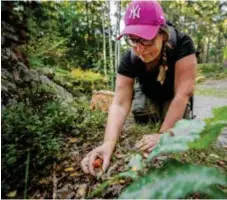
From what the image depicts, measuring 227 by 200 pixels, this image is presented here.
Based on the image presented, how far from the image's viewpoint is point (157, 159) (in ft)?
6.97

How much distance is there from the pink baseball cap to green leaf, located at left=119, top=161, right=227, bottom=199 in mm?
1183

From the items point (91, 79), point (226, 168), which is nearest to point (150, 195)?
point (226, 168)

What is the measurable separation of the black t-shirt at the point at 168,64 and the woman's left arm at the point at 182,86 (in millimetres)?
58

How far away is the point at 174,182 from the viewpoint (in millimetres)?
1108

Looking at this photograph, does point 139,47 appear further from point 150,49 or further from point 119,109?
point 119,109

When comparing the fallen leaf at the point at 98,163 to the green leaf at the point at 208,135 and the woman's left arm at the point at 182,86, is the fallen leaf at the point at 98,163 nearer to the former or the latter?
the woman's left arm at the point at 182,86

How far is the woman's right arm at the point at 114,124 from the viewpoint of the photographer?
2045mm

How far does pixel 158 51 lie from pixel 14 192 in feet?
4.23

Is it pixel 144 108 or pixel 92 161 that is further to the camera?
pixel 144 108

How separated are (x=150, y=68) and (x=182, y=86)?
32 cm

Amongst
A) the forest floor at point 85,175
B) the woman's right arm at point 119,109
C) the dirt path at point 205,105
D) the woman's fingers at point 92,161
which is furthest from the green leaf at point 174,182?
the dirt path at point 205,105

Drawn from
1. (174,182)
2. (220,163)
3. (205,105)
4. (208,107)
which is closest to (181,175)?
(174,182)

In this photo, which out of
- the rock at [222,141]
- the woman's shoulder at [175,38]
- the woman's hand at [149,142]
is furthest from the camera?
the rock at [222,141]

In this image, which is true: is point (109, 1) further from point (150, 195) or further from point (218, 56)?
point (218, 56)
